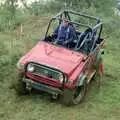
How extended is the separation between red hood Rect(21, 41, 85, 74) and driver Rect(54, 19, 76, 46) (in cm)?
41

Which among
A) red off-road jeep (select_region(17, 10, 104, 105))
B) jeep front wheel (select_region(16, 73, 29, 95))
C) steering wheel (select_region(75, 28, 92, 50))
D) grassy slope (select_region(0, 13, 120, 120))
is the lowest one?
grassy slope (select_region(0, 13, 120, 120))

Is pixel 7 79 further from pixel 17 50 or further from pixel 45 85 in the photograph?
pixel 17 50

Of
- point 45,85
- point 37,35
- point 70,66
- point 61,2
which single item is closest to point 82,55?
point 70,66

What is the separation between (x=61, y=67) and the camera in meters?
9.12

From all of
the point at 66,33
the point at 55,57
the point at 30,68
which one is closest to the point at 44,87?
the point at 30,68

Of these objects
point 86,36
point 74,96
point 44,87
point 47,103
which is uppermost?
point 86,36

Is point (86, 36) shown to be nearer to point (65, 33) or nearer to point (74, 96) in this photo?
point (65, 33)

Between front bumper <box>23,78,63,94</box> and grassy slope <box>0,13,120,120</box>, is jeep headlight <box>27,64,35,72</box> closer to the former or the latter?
front bumper <box>23,78,63,94</box>

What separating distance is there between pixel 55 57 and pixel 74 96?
0.96m

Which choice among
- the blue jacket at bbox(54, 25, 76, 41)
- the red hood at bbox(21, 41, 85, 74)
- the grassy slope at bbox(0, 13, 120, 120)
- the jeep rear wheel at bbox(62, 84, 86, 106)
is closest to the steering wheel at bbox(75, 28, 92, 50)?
the blue jacket at bbox(54, 25, 76, 41)

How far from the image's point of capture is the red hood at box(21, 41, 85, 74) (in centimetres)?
916

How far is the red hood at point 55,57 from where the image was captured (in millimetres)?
9164

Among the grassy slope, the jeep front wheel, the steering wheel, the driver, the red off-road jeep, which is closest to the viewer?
the grassy slope

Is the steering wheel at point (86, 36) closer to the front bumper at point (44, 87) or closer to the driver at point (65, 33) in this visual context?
the driver at point (65, 33)
